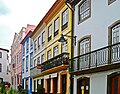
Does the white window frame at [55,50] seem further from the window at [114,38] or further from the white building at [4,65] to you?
the white building at [4,65]

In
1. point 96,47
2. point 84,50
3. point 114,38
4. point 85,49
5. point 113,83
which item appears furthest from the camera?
point 84,50

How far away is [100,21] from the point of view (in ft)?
45.3

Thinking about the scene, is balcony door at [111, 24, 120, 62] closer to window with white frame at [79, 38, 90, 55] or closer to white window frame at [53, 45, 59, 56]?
window with white frame at [79, 38, 90, 55]

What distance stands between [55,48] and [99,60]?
398 inches

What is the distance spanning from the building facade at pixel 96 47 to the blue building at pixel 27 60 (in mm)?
19642

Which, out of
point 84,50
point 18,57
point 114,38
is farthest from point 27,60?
point 114,38

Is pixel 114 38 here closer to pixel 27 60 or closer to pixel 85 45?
pixel 85 45

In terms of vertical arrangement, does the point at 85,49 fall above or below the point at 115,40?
below

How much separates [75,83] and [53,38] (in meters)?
7.46

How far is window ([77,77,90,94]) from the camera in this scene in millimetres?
15083

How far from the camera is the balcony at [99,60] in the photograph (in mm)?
11680

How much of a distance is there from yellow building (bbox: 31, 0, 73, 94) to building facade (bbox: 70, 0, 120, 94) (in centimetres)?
143

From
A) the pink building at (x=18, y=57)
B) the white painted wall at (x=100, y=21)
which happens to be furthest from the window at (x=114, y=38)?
the pink building at (x=18, y=57)

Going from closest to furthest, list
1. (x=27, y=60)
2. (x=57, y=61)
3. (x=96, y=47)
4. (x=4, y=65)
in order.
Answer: (x=96, y=47) → (x=57, y=61) → (x=27, y=60) → (x=4, y=65)
